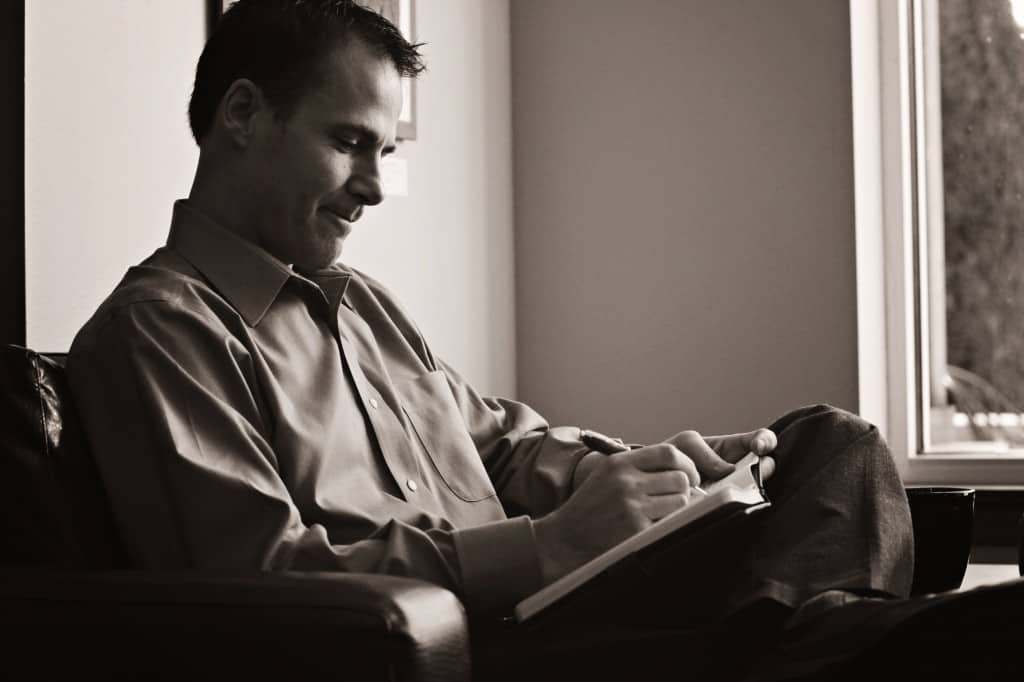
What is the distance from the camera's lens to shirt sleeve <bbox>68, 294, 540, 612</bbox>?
114cm

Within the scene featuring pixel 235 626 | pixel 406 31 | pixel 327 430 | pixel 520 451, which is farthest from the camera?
pixel 406 31

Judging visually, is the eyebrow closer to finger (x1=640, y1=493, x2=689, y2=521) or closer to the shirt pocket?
the shirt pocket

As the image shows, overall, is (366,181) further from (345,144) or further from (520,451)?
(520,451)

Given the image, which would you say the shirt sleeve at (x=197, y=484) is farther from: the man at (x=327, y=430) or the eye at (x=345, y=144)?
the eye at (x=345, y=144)

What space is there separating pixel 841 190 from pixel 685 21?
0.51 meters

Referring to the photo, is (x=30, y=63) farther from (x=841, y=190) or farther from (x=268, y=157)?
(x=841, y=190)

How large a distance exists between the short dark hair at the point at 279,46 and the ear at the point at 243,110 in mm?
12

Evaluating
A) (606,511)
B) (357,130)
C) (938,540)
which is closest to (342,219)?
(357,130)

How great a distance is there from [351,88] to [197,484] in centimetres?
55

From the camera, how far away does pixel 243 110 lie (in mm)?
1466

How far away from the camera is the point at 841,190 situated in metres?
2.67

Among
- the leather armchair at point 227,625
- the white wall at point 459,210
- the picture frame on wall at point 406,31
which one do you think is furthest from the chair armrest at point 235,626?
the picture frame on wall at point 406,31

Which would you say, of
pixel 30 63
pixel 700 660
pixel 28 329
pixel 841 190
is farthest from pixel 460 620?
pixel 841 190

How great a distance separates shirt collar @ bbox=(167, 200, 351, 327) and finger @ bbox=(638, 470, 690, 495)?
0.46m
